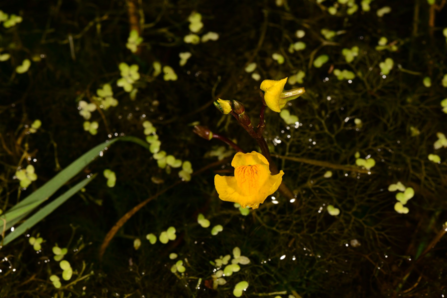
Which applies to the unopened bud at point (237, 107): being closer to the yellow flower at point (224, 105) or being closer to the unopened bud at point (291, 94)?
the yellow flower at point (224, 105)

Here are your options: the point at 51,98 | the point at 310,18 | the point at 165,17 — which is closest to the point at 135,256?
the point at 51,98

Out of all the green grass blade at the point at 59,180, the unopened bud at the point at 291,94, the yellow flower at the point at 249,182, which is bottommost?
the green grass blade at the point at 59,180

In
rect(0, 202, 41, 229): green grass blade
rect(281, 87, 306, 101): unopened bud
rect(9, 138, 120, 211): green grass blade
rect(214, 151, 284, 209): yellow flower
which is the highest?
rect(281, 87, 306, 101): unopened bud

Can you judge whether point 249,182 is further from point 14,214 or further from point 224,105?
point 14,214

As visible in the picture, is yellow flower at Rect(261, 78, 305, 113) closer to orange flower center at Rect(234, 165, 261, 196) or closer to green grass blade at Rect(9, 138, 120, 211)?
orange flower center at Rect(234, 165, 261, 196)

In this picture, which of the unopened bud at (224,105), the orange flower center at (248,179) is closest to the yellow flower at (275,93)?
the unopened bud at (224,105)

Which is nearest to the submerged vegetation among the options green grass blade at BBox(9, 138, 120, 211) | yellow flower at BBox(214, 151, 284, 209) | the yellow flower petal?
green grass blade at BBox(9, 138, 120, 211)

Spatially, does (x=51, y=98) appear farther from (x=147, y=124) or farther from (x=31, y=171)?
(x=147, y=124)
